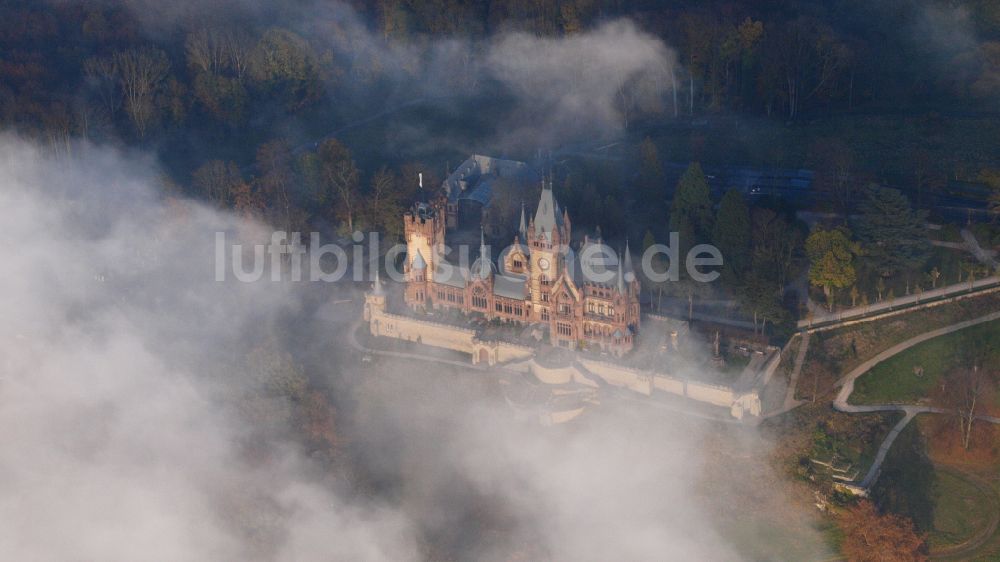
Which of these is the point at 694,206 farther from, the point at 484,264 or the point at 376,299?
the point at 376,299

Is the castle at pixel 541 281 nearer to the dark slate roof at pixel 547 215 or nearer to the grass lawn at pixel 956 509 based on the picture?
the dark slate roof at pixel 547 215

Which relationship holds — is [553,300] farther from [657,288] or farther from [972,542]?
[972,542]

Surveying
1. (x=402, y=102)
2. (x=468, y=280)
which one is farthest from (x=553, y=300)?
(x=402, y=102)

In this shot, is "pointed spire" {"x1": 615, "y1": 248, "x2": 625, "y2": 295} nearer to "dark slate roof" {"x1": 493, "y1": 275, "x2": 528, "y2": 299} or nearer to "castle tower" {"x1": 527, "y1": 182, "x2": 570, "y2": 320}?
"castle tower" {"x1": 527, "y1": 182, "x2": 570, "y2": 320}

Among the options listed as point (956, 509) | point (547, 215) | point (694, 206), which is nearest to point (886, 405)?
point (956, 509)

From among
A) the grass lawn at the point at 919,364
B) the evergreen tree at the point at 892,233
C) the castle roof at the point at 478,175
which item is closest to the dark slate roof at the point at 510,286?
the castle roof at the point at 478,175

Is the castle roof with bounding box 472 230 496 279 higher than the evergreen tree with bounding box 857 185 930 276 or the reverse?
the reverse

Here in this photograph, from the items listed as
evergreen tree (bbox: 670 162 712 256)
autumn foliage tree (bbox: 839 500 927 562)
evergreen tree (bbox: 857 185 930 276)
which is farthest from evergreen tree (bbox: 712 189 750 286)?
autumn foliage tree (bbox: 839 500 927 562)
